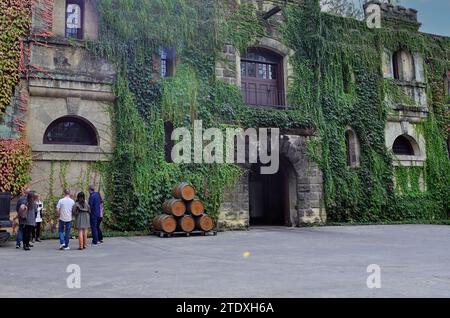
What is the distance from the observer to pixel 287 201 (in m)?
18.8

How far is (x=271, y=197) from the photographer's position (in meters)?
20.7

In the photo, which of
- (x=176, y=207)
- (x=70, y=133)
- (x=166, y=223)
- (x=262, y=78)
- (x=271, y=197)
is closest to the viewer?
(x=166, y=223)

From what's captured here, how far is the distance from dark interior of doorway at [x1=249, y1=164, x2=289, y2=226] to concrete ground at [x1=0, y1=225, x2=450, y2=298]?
5999 millimetres

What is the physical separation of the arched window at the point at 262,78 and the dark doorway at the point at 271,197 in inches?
108

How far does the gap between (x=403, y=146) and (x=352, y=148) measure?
352cm

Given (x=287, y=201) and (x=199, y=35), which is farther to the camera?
(x=287, y=201)

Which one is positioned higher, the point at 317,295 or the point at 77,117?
the point at 77,117

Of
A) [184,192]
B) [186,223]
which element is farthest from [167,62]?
[186,223]

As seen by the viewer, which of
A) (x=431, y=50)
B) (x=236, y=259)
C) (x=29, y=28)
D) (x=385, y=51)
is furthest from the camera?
(x=431, y=50)

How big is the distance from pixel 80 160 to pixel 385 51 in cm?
1556

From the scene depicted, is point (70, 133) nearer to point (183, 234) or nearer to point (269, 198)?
point (183, 234)

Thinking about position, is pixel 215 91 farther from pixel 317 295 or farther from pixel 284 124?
pixel 317 295
